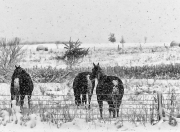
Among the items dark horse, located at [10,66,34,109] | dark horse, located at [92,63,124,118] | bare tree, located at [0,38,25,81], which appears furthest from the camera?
bare tree, located at [0,38,25,81]

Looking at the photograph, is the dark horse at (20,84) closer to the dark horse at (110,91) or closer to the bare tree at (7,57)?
the dark horse at (110,91)

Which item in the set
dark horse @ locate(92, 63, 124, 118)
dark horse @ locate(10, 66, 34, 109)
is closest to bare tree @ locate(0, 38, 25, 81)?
dark horse @ locate(10, 66, 34, 109)

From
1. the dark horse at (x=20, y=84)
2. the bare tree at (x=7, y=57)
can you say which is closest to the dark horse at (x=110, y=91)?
the dark horse at (x=20, y=84)

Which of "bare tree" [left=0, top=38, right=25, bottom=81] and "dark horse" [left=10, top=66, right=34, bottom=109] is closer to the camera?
"dark horse" [left=10, top=66, right=34, bottom=109]

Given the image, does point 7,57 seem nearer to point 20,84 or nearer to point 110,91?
point 20,84

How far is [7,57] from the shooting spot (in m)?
21.3

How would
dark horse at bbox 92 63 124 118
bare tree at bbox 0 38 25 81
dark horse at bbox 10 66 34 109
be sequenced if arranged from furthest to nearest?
bare tree at bbox 0 38 25 81
dark horse at bbox 10 66 34 109
dark horse at bbox 92 63 124 118

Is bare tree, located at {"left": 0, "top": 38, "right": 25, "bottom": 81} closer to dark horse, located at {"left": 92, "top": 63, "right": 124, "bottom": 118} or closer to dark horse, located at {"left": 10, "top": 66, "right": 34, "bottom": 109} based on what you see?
dark horse, located at {"left": 10, "top": 66, "right": 34, "bottom": 109}

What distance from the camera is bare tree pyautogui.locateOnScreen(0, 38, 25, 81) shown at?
18906 mm

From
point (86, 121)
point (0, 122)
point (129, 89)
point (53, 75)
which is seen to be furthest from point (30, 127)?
point (53, 75)

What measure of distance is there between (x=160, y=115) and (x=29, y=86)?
4734 millimetres

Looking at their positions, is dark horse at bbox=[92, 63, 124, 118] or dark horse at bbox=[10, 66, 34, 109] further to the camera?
dark horse at bbox=[10, 66, 34, 109]

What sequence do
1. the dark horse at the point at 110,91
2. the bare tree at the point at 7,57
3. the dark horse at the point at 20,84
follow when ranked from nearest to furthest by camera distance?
the dark horse at the point at 110,91 < the dark horse at the point at 20,84 < the bare tree at the point at 7,57

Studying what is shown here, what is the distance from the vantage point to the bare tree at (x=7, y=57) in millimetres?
18906
